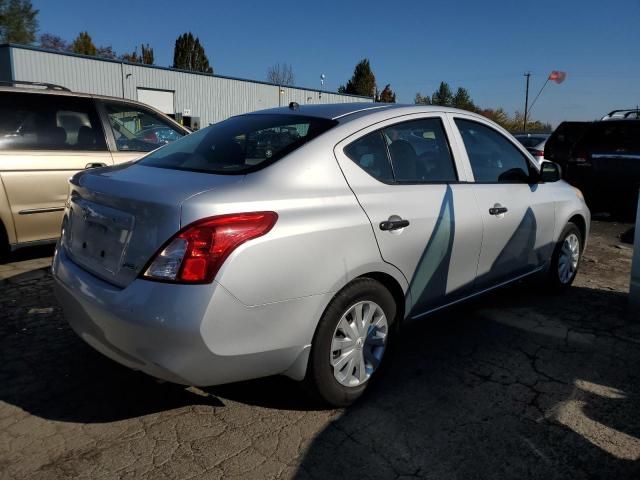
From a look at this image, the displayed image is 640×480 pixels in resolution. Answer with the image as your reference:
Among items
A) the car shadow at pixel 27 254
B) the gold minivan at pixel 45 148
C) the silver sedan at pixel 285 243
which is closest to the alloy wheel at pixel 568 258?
the silver sedan at pixel 285 243

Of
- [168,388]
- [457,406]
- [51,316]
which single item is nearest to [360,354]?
[457,406]

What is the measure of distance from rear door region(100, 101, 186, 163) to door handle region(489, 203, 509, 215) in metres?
3.33

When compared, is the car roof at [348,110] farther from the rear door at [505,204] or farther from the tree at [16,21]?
the tree at [16,21]

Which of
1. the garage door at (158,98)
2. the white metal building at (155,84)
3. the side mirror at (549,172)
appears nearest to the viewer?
the side mirror at (549,172)

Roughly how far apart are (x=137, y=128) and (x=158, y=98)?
88.2 feet

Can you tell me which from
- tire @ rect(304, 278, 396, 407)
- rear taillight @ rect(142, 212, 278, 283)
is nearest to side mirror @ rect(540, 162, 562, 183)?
tire @ rect(304, 278, 396, 407)

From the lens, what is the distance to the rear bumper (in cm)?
215

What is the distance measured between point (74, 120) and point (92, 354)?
295 centimetres

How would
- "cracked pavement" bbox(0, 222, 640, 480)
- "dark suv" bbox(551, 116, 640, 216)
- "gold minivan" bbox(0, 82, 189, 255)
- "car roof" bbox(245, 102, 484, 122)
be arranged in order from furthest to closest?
"dark suv" bbox(551, 116, 640, 216), "gold minivan" bbox(0, 82, 189, 255), "car roof" bbox(245, 102, 484, 122), "cracked pavement" bbox(0, 222, 640, 480)

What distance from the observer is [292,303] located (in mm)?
2355

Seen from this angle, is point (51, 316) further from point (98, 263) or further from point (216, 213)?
point (216, 213)

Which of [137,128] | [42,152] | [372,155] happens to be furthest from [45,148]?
[372,155]

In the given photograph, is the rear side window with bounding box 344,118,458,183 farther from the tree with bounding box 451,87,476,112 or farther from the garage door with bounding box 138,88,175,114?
the tree with bounding box 451,87,476,112

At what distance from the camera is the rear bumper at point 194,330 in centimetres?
215
